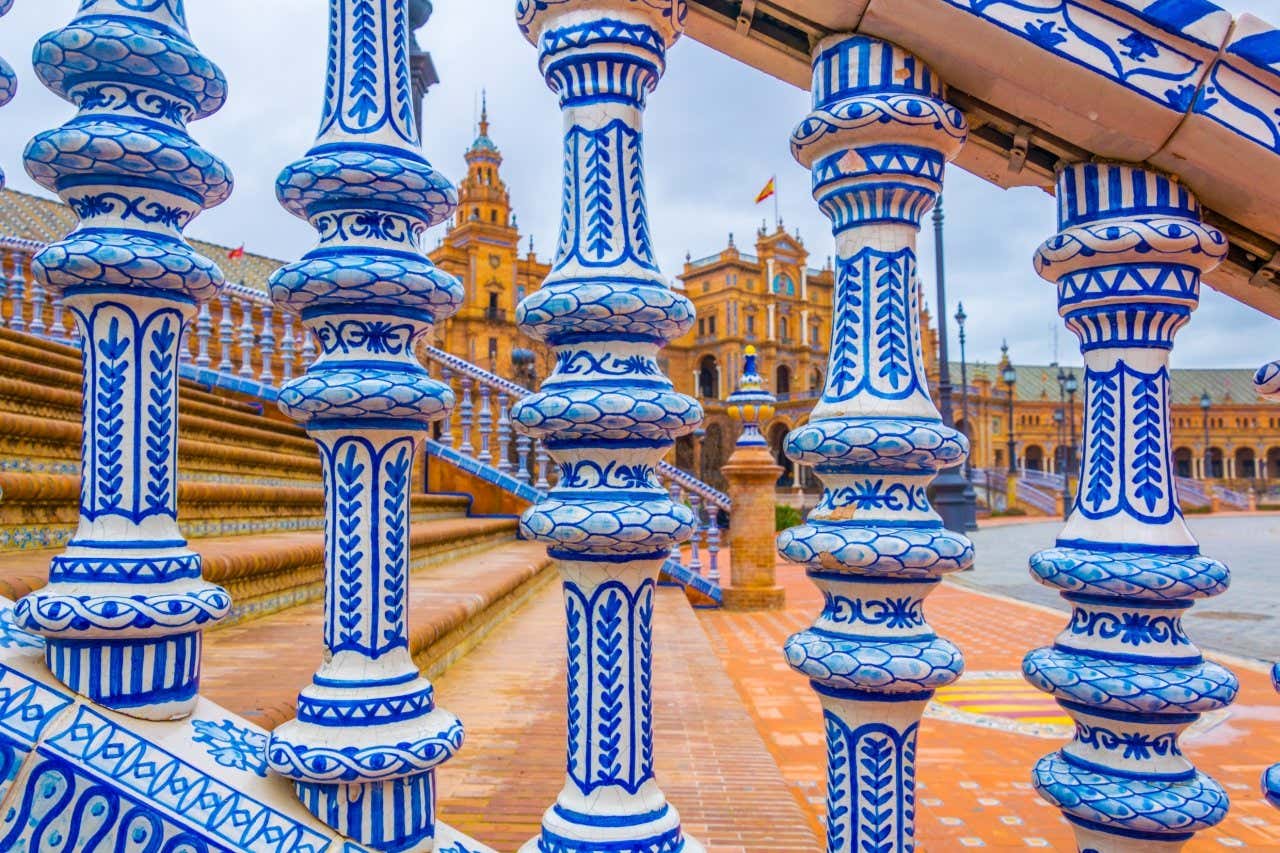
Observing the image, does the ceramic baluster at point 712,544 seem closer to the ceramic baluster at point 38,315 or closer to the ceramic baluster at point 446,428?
the ceramic baluster at point 446,428

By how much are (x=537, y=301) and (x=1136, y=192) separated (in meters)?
0.77

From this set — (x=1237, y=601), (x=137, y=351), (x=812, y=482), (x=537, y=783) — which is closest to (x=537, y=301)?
(x=137, y=351)

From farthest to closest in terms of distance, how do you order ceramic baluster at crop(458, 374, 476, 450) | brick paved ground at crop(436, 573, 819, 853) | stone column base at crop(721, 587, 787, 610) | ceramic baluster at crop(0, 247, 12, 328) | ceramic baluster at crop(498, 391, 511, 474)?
stone column base at crop(721, 587, 787, 610)
ceramic baluster at crop(498, 391, 511, 474)
ceramic baluster at crop(458, 374, 476, 450)
ceramic baluster at crop(0, 247, 12, 328)
brick paved ground at crop(436, 573, 819, 853)

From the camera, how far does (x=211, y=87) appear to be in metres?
1.12

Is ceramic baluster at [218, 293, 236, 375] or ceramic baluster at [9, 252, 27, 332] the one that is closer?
ceramic baluster at [9, 252, 27, 332]

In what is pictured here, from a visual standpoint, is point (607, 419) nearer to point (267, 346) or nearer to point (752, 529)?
point (267, 346)

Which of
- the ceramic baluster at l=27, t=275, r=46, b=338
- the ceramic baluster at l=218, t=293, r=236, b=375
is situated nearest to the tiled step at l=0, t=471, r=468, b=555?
the ceramic baluster at l=218, t=293, r=236, b=375

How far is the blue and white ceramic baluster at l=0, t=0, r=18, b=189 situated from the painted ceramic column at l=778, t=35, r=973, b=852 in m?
1.19

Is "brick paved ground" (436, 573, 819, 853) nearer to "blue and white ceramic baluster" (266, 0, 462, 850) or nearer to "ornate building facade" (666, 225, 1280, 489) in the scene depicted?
"blue and white ceramic baluster" (266, 0, 462, 850)

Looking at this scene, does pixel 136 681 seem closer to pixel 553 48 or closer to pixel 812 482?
pixel 553 48

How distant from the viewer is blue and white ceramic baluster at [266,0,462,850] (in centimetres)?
97

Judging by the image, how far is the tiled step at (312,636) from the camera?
5.55ft

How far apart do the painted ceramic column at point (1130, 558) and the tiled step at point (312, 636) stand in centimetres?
123

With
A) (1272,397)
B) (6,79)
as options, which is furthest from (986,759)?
(6,79)
